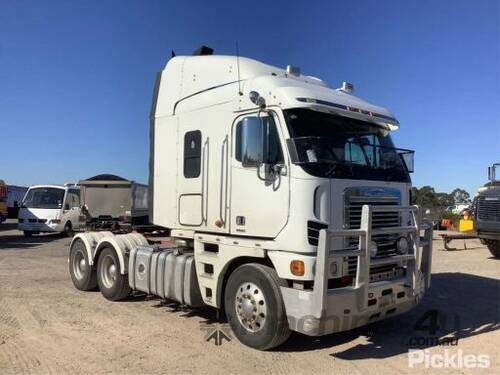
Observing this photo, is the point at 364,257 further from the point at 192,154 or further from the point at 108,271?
the point at 108,271

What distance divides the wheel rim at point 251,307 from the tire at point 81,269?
422 centimetres

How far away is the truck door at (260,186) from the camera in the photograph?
5.89m

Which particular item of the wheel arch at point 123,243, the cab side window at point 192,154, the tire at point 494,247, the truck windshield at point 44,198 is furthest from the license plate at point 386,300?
the truck windshield at point 44,198

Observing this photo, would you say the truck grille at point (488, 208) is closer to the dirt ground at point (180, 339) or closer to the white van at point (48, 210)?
the dirt ground at point (180, 339)

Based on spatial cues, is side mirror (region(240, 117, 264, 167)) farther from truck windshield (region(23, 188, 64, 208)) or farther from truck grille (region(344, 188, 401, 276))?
truck windshield (region(23, 188, 64, 208))

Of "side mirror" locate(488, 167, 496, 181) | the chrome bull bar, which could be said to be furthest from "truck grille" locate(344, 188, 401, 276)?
"side mirror" locate(488, 167, 496, 181)

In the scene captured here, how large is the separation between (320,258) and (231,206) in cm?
167

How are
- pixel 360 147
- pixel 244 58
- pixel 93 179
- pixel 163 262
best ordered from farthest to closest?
pixel 93 179 → pixel 163 262 → pixel 244 58 → pixel 360 147

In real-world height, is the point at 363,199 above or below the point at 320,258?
above

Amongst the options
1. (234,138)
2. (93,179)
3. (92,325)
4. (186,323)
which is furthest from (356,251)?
(93,179)

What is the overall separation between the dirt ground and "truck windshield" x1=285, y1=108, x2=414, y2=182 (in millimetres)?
2123

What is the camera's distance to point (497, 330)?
7.08 m

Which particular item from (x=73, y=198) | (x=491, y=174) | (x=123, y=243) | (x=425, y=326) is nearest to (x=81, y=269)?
(x=123, y=243)

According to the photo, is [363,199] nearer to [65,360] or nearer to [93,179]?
[65,360]
